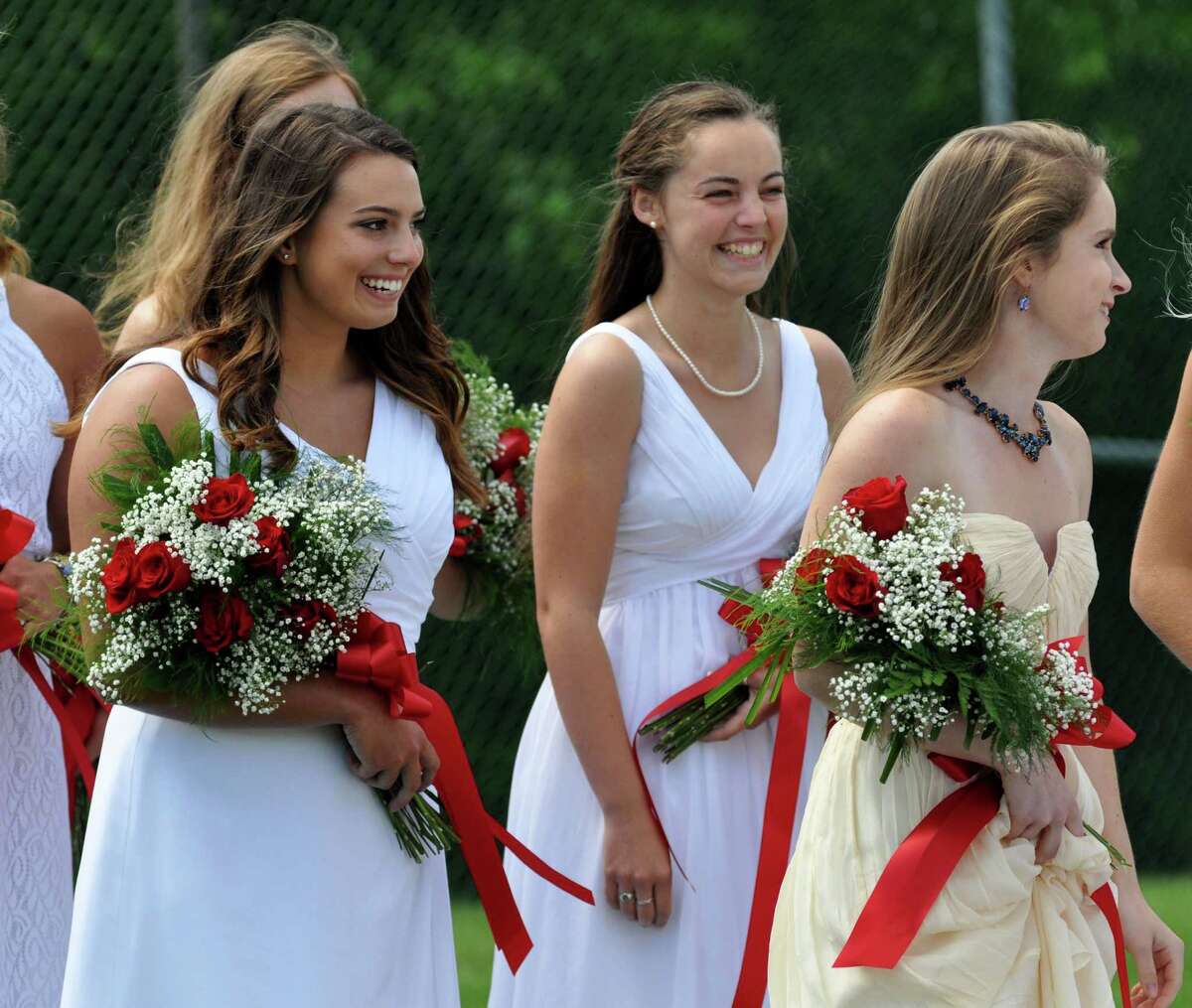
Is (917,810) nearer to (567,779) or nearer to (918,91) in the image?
(567,779)

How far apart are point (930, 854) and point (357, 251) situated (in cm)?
138

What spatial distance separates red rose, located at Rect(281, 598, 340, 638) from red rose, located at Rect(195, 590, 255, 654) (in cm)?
8

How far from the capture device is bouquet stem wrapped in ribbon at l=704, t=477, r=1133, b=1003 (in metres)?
3.02

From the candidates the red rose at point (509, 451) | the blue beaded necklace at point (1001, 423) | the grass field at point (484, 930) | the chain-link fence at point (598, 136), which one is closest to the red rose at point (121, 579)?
the blue beaded necklace at point (1001, 423)

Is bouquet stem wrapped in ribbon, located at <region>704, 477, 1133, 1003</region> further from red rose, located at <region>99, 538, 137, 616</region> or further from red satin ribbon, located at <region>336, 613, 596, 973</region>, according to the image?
red rose, located at <region>99, 538, 137, 616</region>

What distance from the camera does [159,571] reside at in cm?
303

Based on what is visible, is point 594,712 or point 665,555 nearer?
point 594,712

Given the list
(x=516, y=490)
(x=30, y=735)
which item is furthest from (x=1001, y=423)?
(x=30, y=735)

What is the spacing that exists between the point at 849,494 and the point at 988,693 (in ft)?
1.26

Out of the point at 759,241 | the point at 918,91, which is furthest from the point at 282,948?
the point at 918,91

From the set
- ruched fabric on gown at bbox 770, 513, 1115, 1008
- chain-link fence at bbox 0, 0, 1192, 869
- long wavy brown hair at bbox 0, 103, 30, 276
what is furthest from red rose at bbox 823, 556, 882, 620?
chain-link fence at bbox 0, 0, 1192, 869

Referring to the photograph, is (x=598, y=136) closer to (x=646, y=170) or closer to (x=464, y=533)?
(x=646, y=170)

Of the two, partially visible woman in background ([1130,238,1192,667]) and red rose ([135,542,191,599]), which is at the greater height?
partially visible woman in background ([1130,238,1192,667])

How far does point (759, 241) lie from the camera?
411 centimetres
